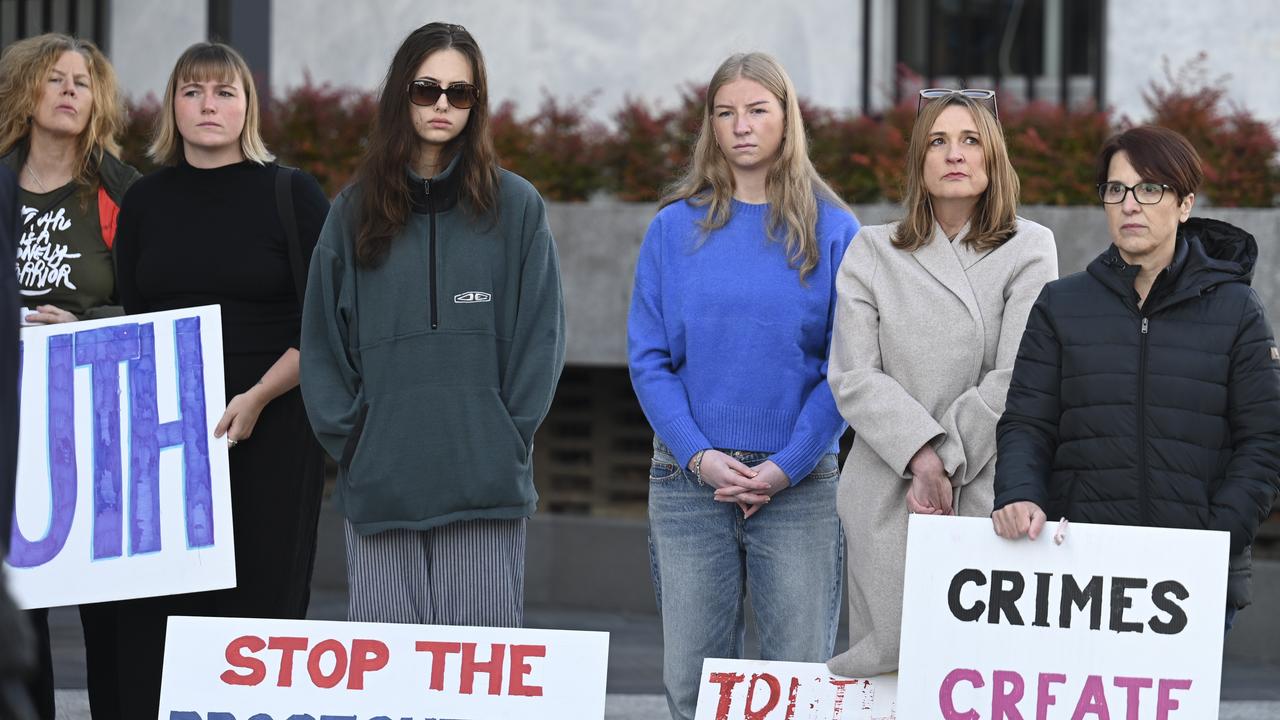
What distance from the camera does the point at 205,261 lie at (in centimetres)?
477

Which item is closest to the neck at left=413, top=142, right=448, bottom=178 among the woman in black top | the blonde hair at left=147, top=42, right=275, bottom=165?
the woman in black top

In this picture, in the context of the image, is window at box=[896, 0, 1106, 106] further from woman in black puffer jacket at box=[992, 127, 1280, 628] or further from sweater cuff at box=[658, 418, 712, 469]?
woman in black puffer jacket at box=[992, 127, 1280, 628]

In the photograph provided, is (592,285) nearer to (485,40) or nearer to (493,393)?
(485,40)

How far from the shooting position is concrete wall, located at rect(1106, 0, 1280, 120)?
9.22 metres

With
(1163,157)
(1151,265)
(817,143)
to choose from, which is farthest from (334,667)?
(817,143)

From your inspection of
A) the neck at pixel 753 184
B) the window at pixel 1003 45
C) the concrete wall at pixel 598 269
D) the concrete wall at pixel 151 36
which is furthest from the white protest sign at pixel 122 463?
the concrete wall at pixel 151 36

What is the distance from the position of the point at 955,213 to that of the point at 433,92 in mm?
1401

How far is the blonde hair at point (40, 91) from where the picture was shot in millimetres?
5059

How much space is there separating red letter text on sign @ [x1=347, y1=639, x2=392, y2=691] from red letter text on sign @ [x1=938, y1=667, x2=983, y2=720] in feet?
4.53

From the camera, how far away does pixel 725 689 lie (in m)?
4.44

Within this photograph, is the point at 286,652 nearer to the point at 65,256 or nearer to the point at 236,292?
the point at 236,292

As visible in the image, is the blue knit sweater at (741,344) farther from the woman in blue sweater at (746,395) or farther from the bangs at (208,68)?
the bangs at (208,68)

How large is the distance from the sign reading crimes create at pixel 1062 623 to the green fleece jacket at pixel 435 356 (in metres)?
1.06

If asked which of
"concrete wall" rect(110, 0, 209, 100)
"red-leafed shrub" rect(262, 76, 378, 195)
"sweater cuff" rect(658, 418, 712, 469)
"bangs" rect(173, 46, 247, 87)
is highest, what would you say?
"concrete wall" rect(110, 0, 209, 100)
